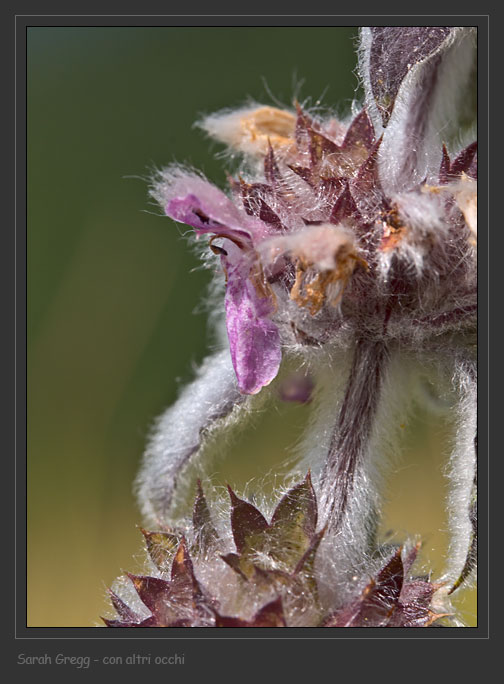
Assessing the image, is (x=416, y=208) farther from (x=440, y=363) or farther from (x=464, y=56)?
(x=464, y=56)

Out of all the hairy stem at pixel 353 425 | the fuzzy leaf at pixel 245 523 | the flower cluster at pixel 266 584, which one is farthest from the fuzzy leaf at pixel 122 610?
the hairy stem at pixel 353 425

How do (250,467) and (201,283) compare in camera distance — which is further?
(201,283)

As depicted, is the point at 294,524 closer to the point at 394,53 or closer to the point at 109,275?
the point at 394,53

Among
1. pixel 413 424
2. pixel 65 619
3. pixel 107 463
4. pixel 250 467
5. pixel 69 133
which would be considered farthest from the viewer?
pixel 69 133

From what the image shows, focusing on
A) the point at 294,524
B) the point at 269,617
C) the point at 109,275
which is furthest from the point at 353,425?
the point at 109,275

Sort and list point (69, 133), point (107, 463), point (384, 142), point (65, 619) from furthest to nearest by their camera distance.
Result: point (69, 133) → point (107, 463) → point (65, 619) → point (384, 142)

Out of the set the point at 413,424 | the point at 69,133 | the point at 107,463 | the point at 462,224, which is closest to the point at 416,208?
the point at 462,224
